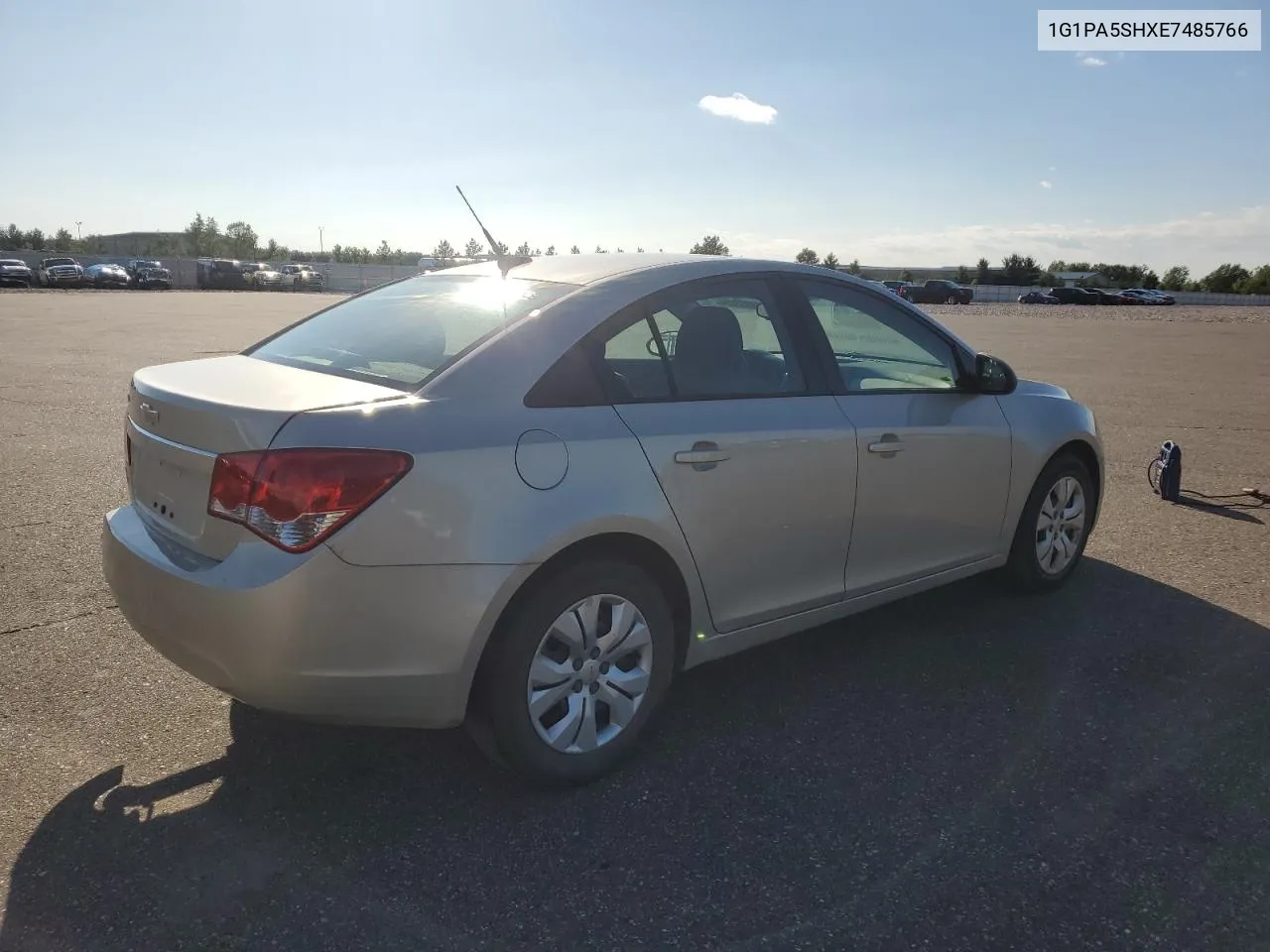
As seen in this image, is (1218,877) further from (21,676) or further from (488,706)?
(21,676)

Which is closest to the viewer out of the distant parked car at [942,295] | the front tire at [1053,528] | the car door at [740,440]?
the car door at [740,440]

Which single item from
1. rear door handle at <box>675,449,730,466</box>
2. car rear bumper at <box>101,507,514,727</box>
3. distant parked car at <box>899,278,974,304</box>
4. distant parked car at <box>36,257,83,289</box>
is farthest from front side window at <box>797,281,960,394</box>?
distant parked car at <box>899,278,974,304</box>

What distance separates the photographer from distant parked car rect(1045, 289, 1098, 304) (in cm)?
7388

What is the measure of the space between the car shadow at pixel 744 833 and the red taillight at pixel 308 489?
0.92 m

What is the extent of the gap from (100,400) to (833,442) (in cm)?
971

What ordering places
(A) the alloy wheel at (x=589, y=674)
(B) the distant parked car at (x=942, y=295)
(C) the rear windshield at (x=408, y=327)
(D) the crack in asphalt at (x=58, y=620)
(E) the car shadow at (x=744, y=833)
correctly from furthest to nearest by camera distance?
(B) the distant parked car at (x=942, y=295), (D) the crack in asphalt at (x=58, y=620), (C) the rear windshield at (x=408, y=327), (A) the alloy wheel at (x=589, y=674), (E) the car shadow at (x=744, y=833)

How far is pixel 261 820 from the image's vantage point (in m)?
3.01

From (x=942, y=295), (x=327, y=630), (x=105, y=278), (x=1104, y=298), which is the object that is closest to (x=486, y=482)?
(x=327, y=630)

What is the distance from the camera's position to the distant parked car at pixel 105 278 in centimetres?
5488

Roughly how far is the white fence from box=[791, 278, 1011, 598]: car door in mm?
64819

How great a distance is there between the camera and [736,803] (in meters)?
3.16

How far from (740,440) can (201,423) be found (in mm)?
1689

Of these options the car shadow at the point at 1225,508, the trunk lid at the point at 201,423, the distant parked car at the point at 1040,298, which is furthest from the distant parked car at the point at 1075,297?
the trunk lid at the point at 201,423

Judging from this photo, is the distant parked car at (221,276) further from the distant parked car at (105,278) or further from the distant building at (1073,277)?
the distant building at (1073,277)
